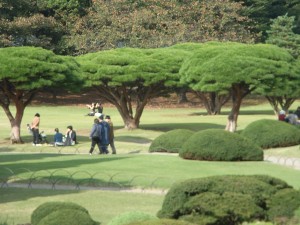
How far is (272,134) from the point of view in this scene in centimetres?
3547

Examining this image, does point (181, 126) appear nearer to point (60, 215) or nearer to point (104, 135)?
point (104, 135)

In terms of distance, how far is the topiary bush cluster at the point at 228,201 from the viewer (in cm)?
1298

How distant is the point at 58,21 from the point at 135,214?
6433cm

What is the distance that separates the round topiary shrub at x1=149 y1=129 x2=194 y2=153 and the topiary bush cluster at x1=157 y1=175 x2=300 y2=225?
20289mm

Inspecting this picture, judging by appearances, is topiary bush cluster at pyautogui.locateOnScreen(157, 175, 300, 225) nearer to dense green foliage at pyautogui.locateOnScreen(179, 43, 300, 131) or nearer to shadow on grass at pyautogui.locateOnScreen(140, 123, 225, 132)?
dense green foliage at pyautogui.locateOnScreen(179, 43, 300, 131)

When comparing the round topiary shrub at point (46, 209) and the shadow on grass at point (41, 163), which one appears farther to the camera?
the shadow on grass at point (41, 163)

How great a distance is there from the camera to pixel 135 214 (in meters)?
11.9

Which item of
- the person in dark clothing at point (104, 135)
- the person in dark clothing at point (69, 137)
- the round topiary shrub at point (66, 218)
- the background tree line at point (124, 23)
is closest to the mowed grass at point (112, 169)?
the person in dark clothing at point (69, 137)

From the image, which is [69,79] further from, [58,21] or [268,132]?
[58,21]

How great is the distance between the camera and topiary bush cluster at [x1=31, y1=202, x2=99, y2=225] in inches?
500

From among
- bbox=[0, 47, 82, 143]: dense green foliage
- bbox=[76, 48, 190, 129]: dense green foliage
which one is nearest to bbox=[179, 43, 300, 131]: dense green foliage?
bbox=[76, 48, 190, 129]: dense green foliage

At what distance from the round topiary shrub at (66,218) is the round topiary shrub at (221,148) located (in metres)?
16.4

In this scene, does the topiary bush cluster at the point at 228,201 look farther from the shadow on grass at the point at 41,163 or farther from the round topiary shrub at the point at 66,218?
the shadow on grass at the point at 41,163

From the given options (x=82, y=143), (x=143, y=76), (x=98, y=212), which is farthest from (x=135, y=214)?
(x=143, y=76)
